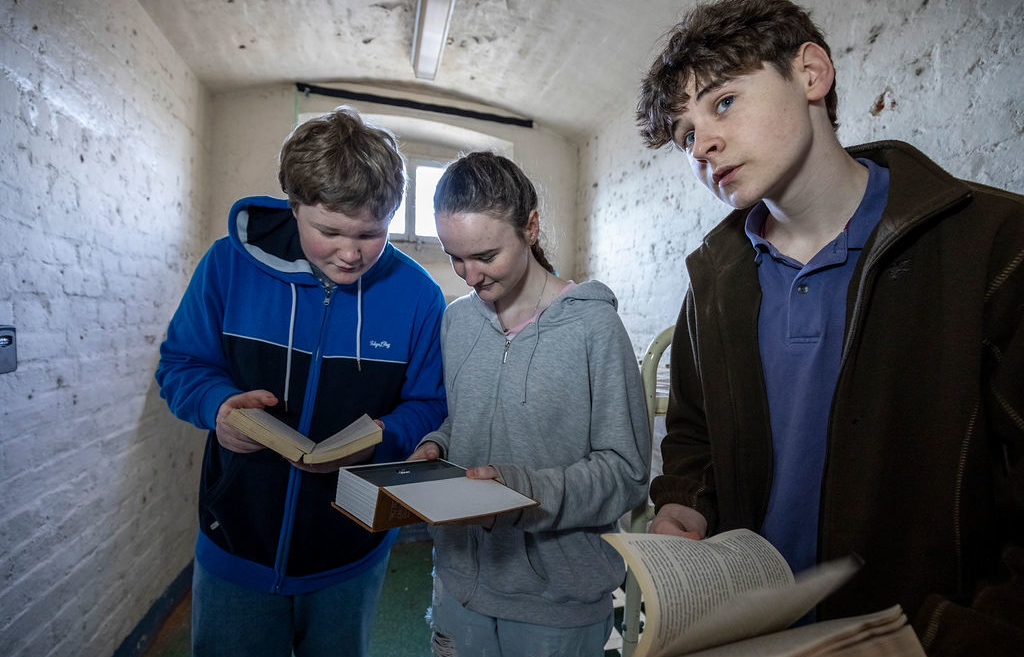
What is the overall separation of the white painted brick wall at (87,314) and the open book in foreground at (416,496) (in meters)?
1.28

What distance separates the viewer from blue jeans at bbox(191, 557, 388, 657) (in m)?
1.20

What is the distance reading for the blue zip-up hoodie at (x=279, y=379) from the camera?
122 centimetres

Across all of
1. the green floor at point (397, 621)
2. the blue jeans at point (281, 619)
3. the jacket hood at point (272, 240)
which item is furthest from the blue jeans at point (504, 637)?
the green floor at point (397, 621)

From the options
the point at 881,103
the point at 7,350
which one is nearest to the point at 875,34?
the point at 881,103

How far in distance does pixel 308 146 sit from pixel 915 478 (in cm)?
131

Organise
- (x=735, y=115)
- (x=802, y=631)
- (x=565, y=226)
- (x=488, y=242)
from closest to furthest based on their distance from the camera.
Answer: (x=802, y=631), (x=735, y=115), (x=488, y=242), (x=565, y=226)

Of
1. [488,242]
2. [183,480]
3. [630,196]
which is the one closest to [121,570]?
[183,480]


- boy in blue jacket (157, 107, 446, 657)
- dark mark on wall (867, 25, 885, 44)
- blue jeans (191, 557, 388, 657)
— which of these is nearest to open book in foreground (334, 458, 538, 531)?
boy in blue jacket (157, 107, 446, 657)

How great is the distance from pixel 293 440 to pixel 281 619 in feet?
1.88

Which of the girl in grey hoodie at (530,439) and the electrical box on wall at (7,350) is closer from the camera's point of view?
the girl in grey hoodie at (530,439)

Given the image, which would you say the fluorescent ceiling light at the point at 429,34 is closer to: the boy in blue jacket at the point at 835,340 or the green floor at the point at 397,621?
the boy in blue jacket at the point at 835,340

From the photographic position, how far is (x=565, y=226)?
153 inches

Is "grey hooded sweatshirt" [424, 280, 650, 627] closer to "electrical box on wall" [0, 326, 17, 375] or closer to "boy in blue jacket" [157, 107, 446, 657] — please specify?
"boy in blue jacket" [157, 107, 446, 657]

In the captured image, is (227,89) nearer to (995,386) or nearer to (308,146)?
(308,146)
